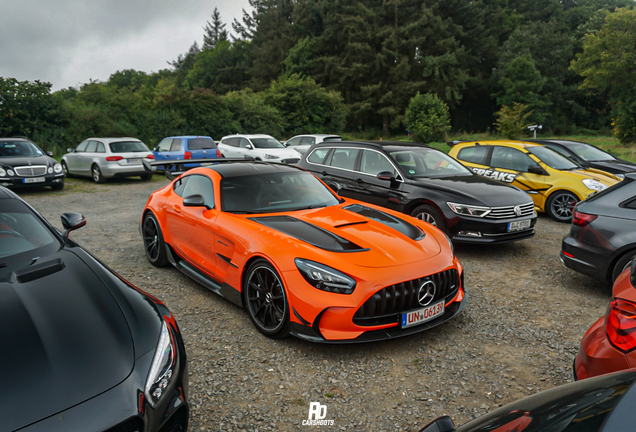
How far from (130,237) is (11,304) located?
17.7 feet

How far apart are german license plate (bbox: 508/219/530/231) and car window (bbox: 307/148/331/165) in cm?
363

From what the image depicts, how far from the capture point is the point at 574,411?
48.8 inches

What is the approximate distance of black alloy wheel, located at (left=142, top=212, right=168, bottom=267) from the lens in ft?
18.1

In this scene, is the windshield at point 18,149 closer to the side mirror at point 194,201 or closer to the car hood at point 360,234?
the side mirror at point 194,201

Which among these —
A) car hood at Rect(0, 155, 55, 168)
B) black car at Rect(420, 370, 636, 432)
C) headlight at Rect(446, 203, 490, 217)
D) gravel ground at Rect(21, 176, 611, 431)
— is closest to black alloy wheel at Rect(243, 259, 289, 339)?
gravel ground at Rect(21, 176, 611, 431)

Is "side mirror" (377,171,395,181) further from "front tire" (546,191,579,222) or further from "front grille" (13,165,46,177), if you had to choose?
"front grille" (13,165,46,177)

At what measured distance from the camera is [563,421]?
3.97ft

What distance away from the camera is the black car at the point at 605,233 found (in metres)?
4.50

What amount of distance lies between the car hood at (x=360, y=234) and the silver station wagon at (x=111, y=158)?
12.0 metres

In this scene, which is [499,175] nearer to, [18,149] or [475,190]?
[475,190]

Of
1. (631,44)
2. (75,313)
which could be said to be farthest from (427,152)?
(631,44)

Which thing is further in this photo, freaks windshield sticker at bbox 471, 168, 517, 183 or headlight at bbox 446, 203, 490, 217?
freaks windshield sticker at bbox 471, 168, 517, 183

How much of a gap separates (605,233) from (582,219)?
29 centimetres

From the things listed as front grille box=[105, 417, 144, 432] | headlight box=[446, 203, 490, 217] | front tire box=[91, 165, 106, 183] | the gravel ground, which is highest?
headlight box=[446, 203, 490, 217]
